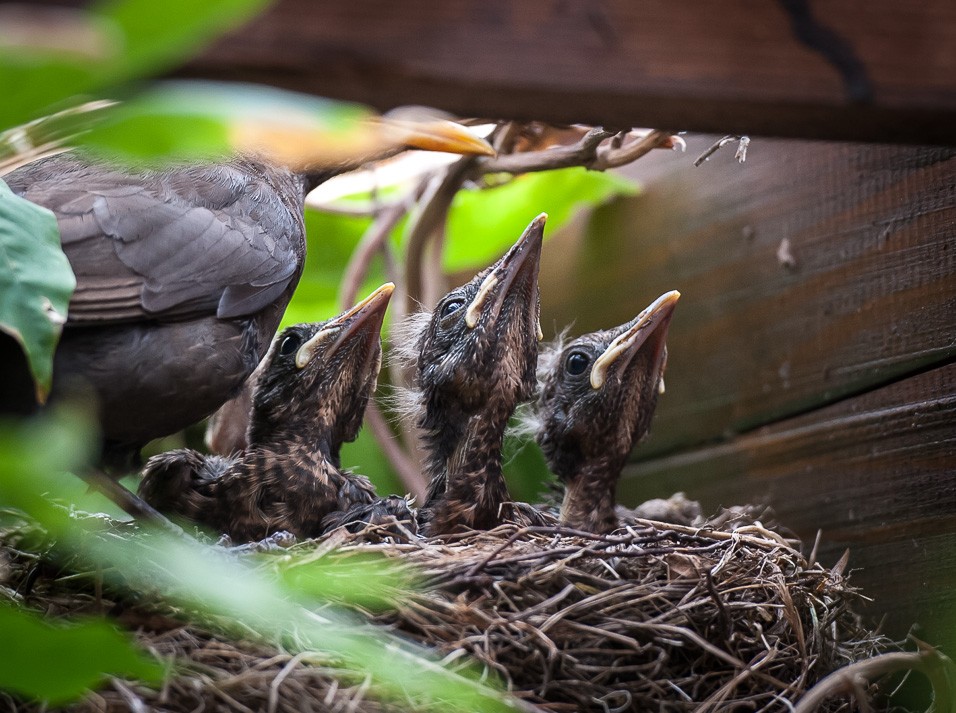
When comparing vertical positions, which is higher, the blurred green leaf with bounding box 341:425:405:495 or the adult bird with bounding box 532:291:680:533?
the adult bird with bounding box 532:291:680:533

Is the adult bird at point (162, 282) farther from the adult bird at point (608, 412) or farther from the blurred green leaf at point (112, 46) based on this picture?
the blurred green leaf at point (112, 46)

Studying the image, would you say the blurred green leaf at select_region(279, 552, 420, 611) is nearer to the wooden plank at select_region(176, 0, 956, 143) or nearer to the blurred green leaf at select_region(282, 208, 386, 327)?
the wooden plank at select_region(176, 0, 956, 143)

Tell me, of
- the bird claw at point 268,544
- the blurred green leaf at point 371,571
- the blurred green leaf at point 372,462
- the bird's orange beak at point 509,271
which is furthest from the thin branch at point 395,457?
the blurred green leaf at point 371,571

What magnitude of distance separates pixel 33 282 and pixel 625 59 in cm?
64

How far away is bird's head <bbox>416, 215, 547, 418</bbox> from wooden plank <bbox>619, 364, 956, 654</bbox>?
582 mm

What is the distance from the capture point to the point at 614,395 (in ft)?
6.60

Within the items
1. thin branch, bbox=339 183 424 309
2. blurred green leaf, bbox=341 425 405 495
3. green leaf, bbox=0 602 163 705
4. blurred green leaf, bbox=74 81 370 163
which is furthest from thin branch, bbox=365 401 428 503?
blurred green leaf, bbox=74 81 370 163

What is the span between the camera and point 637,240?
2713 millimetres

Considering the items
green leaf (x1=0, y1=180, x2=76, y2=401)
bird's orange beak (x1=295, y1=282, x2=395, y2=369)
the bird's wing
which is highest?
green leaf (x1=0, y1=180, x2=76, y2=401)

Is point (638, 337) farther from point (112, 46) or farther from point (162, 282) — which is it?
point (112, 46)

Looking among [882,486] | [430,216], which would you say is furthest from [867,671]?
[430,216]

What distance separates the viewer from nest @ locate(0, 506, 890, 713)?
1.18 meters

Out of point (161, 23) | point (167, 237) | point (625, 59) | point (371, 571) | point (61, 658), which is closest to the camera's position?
point (161, 23)

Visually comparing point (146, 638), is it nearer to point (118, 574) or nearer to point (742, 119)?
point (118, 574)
